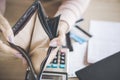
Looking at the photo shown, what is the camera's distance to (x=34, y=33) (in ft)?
1.93

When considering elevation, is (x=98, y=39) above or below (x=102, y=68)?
above

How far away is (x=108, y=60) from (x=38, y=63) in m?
0.31

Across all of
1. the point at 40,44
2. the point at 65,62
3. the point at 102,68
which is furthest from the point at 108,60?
the point at 40,44

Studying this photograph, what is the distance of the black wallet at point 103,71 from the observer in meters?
0.70

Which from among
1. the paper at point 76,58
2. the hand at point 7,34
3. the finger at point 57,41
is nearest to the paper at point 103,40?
the paper at point 76,58

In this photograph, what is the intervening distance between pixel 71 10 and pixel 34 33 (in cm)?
28

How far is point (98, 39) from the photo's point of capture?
85cm

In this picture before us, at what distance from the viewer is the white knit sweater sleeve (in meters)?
0.80

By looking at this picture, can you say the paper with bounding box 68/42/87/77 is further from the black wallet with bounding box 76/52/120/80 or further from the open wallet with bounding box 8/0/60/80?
the open wallet with bounding box 8/0/60/80

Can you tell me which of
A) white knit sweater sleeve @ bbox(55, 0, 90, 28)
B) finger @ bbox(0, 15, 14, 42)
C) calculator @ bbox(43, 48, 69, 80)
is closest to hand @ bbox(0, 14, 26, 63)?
finger @ bbox(0, 15, 14, 42)

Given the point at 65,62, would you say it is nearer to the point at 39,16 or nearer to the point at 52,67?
the point at 52,67

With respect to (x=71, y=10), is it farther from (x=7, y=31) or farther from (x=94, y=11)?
(x=7, y=31)

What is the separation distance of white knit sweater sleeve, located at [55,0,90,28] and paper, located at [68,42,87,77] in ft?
0.31

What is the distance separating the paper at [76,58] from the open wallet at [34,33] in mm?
193
